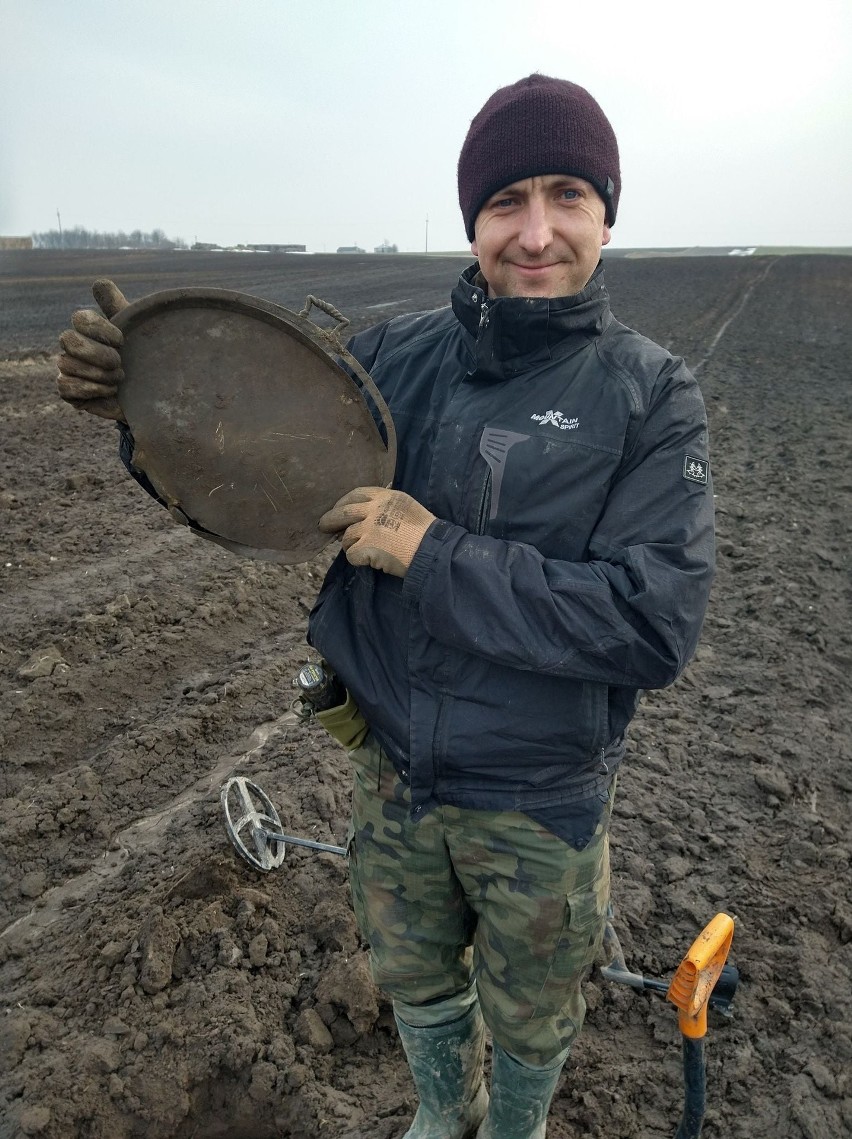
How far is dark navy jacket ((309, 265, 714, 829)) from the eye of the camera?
176 cm

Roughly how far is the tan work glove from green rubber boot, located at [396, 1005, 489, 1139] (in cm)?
138

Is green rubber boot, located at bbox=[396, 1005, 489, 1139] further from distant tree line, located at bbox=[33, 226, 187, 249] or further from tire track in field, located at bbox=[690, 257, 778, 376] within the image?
distant tree line, located at bbox=[33, 226, 187, 249]

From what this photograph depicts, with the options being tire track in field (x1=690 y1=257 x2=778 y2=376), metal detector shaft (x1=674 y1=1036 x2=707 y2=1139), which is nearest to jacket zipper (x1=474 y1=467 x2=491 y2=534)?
metal detector shaft (x1=674 y1=1036 x2=707 y2=1139)

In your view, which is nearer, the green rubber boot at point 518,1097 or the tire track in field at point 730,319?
the green rubber boot at point 518,1097

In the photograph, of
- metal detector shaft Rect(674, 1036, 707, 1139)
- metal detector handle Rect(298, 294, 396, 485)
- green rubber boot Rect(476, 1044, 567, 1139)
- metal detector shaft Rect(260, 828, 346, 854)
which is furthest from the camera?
metal detector shaft Rect(260, 828, 346, 854)

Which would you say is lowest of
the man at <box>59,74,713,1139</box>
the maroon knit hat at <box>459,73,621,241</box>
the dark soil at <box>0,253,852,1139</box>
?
the dark soil at <box>0,253,852,1139</box>

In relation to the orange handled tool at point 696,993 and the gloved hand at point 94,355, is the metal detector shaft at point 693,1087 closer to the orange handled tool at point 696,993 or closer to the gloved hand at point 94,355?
the orange handled tool at point 696,993

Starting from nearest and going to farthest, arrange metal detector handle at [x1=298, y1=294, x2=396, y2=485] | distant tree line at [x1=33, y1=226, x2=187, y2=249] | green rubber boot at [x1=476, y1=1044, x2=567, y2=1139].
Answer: metal detector handle at [x1=298, y1=294, x2=396, y2=485] → green rubber boot at [x1=476, y1=1044, x2=567, y2=1139] → distant tree line at [x1=33, y1=226, x2=187, y2=249]

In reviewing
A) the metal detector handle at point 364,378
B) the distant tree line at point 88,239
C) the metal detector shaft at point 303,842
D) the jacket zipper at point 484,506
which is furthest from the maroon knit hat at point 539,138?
the distant tree line at point 88,239

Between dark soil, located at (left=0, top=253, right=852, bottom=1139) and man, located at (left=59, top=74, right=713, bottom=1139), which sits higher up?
man, located at (left=59, top=74, right=713, bottom=1139)

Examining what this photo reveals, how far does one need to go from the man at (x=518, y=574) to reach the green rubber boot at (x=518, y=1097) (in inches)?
0.7

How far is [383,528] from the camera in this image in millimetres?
1842

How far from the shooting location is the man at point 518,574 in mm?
1775

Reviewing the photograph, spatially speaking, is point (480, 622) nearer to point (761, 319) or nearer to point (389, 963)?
point (389, 963)
